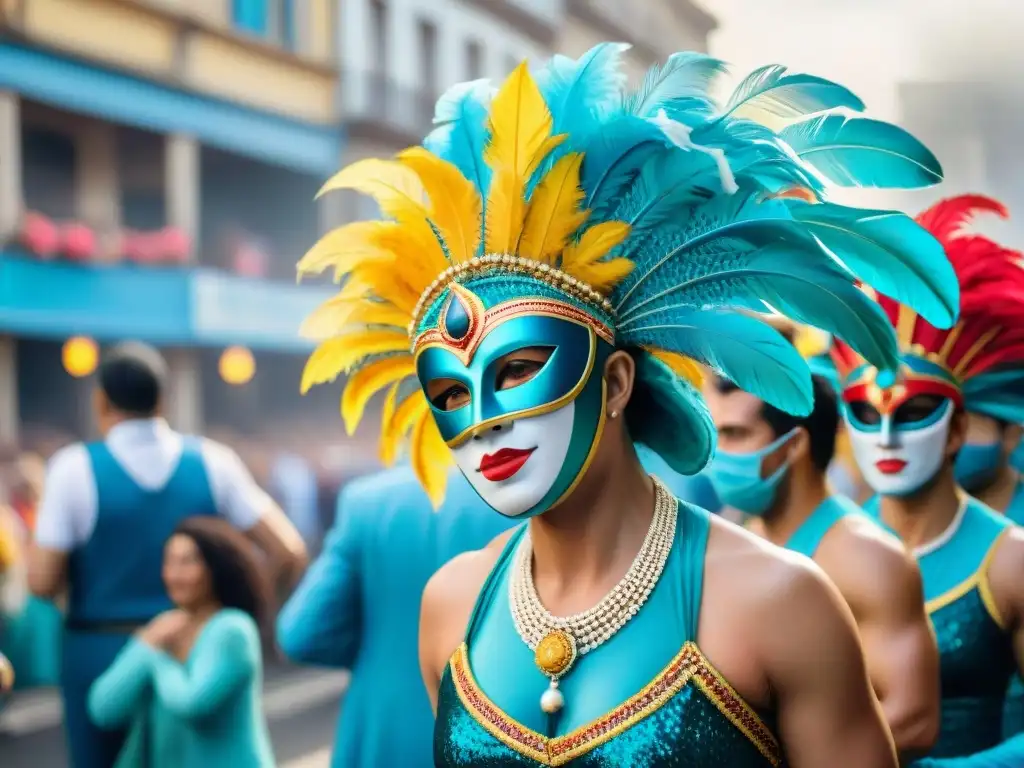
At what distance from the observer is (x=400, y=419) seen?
244 cm

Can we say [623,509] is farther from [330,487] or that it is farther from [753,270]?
[330,487]

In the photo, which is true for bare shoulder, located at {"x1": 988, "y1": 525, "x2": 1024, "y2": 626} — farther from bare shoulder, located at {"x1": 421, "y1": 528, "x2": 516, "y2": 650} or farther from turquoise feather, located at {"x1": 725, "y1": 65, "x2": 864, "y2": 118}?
turquoise feather, located at {"x1": 725, "y1": 65, "x2": 864, "y2": 118}

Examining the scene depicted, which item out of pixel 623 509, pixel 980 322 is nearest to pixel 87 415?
pixel 980 322

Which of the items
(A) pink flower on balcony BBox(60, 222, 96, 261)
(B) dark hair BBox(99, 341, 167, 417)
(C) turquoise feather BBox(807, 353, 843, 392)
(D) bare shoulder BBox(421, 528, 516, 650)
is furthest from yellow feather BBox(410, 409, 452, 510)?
(A) pink flower on balcony BBox(60, 222, 96, 261)

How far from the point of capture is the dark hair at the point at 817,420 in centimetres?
342

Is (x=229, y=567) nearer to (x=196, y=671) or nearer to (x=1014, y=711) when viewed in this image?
(x=196, y=671)

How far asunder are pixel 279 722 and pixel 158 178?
941 cm

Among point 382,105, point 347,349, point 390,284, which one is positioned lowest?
point 347,349

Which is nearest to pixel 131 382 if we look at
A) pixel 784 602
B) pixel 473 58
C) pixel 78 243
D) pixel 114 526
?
pixel 114 526

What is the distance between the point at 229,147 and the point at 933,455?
13.6 meters

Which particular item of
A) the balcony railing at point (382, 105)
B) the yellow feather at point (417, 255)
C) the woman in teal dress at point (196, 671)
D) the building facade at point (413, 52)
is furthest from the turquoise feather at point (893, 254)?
the balcony railing at point (382, 105)

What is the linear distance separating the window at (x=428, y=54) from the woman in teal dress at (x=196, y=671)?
15280 mm

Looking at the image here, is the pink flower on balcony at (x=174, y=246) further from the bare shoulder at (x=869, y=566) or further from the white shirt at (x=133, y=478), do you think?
the bare shoulder at (x=869, y=566)

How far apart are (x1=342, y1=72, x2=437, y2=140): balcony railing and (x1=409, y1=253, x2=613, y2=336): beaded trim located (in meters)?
16.0
